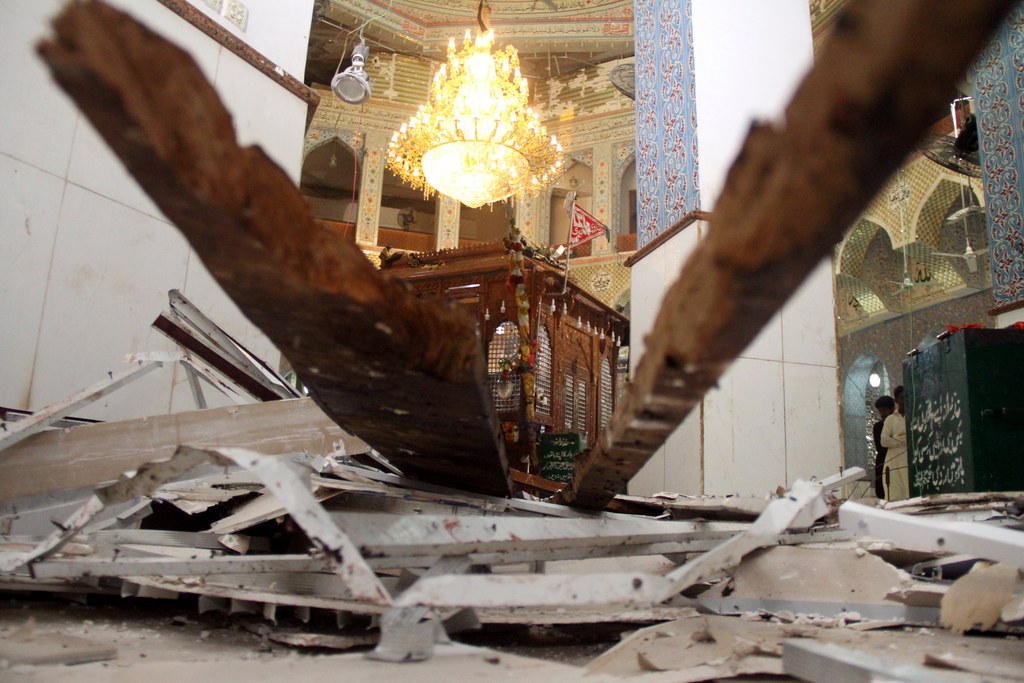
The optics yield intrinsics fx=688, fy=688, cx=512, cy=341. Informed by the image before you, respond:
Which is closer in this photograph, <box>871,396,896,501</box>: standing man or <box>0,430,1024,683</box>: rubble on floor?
<box>0,430,1024,683</box>: rubble on floor

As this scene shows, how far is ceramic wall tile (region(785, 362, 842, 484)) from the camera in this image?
13.5ft

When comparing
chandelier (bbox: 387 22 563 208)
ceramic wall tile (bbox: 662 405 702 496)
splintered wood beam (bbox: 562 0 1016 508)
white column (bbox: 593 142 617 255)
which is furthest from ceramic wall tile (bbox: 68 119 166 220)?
white column (bbox: 593 142 617 255)

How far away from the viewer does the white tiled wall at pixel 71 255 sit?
267cm

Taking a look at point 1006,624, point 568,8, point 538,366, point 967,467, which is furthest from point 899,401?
point 568,8

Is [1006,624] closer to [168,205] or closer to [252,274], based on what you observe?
[252,274]

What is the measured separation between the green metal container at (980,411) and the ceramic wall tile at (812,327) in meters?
0.62

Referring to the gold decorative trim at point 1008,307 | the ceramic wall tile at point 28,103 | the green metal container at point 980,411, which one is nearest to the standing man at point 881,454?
the gold decorative trim at point 1008,307

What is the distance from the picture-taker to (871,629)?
4.97ft

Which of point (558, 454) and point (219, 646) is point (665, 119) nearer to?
point (558, 454)

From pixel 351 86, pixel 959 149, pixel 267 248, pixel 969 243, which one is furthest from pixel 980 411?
pixel 969 243

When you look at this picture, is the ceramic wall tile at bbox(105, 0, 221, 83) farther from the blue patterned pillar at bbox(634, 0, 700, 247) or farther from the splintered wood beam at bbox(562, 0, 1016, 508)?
the splintered wood beam at bbox(562, 0, 1016, 508)

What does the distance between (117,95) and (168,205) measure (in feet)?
0.46

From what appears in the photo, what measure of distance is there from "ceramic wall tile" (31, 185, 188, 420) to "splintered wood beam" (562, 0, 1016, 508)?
2.77 metres

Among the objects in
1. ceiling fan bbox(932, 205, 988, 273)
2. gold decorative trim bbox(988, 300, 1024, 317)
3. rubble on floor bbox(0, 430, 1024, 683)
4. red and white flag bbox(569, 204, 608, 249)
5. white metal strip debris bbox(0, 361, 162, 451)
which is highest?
ceiling fan bbox(932, 205, 988, 273)
